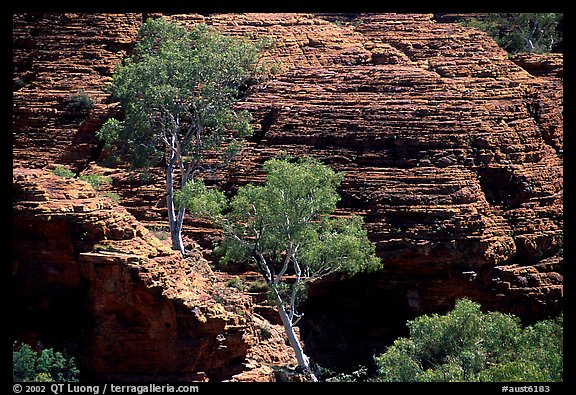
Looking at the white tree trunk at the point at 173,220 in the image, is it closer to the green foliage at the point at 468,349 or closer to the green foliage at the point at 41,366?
the green foliage at the point at 41,366

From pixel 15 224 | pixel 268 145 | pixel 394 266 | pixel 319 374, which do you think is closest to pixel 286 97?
pixel 268 145

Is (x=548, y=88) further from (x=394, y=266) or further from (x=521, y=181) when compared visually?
(x=394, y=266)

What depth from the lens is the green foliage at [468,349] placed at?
21891 mm

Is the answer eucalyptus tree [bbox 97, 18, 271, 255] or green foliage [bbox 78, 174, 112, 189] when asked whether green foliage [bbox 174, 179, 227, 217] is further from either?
green foliage [bbox 78, 174, 112, 189]

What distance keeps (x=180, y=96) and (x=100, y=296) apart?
779 cm

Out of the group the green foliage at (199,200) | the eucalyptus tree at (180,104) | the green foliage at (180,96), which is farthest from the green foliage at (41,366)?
the green foliage at (180,96)

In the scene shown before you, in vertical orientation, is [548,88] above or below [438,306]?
above

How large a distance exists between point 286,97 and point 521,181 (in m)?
7.22

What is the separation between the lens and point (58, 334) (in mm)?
22141

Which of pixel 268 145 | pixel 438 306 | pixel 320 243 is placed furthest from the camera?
pixel 268 145

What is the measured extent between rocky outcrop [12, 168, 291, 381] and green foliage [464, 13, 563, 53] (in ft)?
56.2

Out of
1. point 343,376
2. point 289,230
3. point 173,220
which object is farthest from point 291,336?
point 173,220

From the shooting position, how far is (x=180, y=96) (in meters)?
28.0
